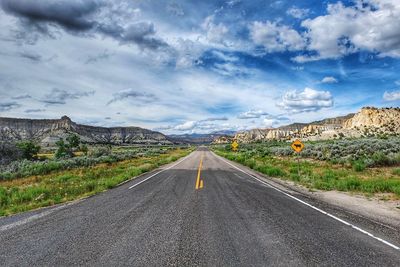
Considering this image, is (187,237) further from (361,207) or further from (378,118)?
(378,118)

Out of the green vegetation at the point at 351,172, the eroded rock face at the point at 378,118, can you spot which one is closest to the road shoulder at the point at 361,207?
the green vegetation at the point at 351,172

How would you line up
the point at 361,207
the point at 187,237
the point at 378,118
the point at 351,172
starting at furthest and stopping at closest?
the point at 378,118 → the point at 351,172 → the point at 361,207 → the point at 187,237

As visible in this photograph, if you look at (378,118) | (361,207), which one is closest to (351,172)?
(361,207)

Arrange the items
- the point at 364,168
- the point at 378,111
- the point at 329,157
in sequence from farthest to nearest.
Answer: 1. the point at 378,111
2. the point at 329,157
3. the point at 364,168

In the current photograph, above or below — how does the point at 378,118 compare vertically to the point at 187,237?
above

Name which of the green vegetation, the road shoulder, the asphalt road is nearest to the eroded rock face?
the green vegetation

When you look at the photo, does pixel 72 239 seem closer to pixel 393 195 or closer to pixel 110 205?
pixel 110 205

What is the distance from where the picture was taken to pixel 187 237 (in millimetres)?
6309

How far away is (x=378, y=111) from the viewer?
115125 mm

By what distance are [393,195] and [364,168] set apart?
9535mm

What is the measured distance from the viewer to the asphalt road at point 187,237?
202 inches

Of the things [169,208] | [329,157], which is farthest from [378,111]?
[169,208]

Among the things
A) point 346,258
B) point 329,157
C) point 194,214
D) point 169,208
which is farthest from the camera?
point 329,157

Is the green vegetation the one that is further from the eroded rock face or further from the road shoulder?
the eroded rock face
